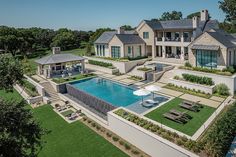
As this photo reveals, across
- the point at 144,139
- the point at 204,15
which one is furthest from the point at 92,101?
the point at 204,15

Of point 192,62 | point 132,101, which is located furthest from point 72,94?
point 192,62

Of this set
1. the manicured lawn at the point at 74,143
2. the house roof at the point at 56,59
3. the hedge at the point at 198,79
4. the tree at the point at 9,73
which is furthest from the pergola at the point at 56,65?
the tree at the point at 9,73

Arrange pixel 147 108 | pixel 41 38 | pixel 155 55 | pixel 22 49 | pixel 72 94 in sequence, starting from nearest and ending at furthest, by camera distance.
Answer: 1. pixel 147 108
2. pixel 72 94
3. pixel 155 55
4. pixel 22 49
5. pixel 41 38

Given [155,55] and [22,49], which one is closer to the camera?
[155,55]

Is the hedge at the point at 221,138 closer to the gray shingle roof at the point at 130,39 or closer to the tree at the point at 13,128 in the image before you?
the tree at the point at 13,128

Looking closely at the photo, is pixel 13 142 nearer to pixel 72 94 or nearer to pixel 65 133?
pixel 65 133

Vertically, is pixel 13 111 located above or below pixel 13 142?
above
